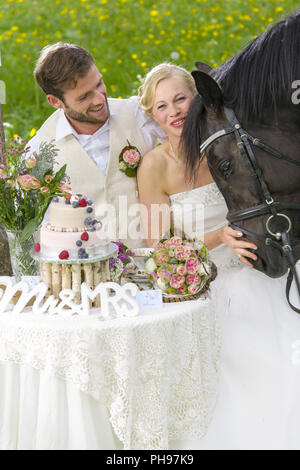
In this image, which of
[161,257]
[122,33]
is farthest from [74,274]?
[122,33]

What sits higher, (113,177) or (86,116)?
(86,116)

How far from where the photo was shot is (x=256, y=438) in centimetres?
261

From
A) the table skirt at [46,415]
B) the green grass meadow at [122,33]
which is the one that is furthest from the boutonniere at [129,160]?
the green grass meadow at [122,33]

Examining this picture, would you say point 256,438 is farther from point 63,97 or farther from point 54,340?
point 63,97

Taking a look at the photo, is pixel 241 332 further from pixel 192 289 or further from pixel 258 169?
pixel 258 169

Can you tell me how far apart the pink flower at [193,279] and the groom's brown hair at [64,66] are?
5.03 ft

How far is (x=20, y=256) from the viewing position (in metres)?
2.56

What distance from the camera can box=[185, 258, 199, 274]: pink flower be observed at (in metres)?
2.45

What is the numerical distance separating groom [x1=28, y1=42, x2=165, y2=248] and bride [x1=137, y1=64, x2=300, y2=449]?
12.7 inches

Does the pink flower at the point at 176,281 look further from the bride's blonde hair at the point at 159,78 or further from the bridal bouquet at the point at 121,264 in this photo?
the bride's blonde hair at the point at 159,78

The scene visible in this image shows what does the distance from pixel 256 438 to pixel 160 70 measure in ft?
6.88

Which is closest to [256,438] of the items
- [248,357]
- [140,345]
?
[248,357]

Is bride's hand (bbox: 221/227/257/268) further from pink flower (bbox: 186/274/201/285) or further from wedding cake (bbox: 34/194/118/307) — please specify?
wedding cake (bbox: 34/194/118/307)

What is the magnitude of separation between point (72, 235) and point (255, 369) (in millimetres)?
1132
